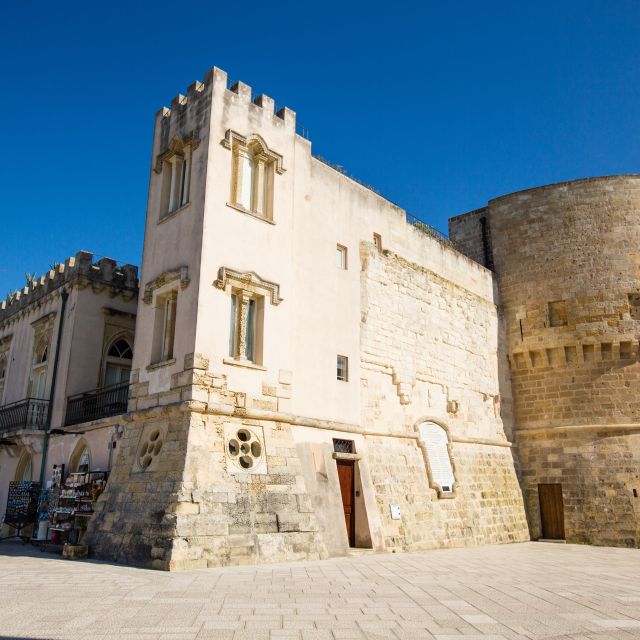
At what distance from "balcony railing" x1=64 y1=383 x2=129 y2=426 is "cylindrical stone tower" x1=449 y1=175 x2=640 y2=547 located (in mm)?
12578

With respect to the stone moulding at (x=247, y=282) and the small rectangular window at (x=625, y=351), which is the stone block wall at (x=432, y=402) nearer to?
the stone moulding at (x=247, y=282)

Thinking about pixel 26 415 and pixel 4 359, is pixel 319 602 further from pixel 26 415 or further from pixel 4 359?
pixel 4 359

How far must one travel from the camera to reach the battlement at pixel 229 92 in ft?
42.4

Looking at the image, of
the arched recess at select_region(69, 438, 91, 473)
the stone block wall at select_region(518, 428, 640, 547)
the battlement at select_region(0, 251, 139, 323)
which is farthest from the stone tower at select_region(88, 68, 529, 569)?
the battlement at select_region(0, 251, 139, 323)

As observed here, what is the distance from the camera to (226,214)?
12.5 m

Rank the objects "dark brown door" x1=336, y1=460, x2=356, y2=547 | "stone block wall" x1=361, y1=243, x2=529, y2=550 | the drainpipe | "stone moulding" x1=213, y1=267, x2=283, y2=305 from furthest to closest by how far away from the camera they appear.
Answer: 1. the drainpipe
2. "stone block wall" x1=361, y1=243, x2=529, y2=550
3. "dark brown door" x1=336, y1=460, x2=356, y2=547
4. "stone moulding" x1=213, y1=267, x2=283, y2=305

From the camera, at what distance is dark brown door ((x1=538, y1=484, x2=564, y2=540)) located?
18281 millimetres

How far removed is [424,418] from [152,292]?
778cm

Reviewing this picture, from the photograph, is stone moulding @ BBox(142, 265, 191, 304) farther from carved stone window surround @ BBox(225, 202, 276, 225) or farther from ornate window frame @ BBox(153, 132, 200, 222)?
carved stone window surround @ BBox(225, 202, 276, 225)

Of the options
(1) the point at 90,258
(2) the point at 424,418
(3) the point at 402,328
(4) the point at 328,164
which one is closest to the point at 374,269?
(3) the point at 402,328

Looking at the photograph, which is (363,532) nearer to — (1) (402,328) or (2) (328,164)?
(1) (402,328)

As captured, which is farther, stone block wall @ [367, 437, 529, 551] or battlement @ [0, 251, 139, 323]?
battlement @ [0, 251, 139, 323]

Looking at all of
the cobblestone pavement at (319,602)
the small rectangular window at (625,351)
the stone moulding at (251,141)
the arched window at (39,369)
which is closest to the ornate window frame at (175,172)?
the stone moulding at (251,141)

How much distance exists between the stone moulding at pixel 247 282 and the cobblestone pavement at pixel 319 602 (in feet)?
17.2
